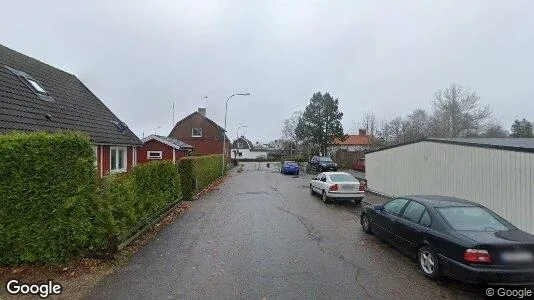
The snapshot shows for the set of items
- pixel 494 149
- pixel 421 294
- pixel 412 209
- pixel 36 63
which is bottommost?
pixel 421 294

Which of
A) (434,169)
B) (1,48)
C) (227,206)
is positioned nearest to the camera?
(434,169)

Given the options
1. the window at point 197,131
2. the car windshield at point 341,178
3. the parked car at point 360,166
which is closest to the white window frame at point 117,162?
the car windshield at point 341,178

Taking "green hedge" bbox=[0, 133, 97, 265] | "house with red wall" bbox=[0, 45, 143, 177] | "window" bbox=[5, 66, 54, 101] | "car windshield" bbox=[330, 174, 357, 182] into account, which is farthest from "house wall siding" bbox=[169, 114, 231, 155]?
"green hedge" bbox=[0, 133, 97, 265]

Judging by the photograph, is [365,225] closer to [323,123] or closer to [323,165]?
[323,165]

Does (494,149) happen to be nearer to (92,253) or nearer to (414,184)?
(414,184)

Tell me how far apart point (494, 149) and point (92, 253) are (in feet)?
35.5

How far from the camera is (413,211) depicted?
7605 millimetres

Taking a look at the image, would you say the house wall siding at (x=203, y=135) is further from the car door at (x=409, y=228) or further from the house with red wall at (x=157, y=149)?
the car door at (x=409, y=228)

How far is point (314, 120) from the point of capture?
55438 millimetres

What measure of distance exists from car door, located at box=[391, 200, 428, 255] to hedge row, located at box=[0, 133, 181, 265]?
6.08 meters

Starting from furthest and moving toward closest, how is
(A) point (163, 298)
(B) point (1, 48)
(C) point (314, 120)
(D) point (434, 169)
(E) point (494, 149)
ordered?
(C) point (314, 120) → (B) point (1, 48) → (D) point (434, 169) → (E) point (494, 149) → (A) point (163, 298)

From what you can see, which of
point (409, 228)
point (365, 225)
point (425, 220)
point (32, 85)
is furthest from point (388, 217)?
point (32, 85)

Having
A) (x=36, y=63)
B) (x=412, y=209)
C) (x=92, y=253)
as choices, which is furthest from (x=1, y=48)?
(x=412, y=209)

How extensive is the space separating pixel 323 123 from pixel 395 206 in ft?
156
